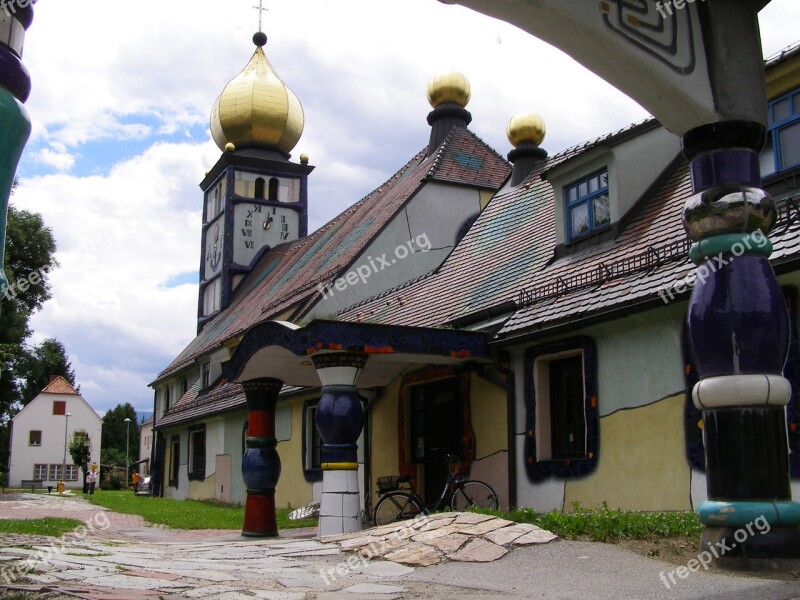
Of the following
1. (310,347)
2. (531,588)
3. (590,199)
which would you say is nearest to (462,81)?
(590,199)

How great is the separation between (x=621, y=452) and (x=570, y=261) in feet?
9.85

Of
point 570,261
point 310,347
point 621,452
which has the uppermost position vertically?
point 570,261

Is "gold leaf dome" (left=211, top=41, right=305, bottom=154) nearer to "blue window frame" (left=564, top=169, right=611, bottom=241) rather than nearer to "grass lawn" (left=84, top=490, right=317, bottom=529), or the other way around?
"grass lawn" (left=84, top=490, right=317, bottom=529)

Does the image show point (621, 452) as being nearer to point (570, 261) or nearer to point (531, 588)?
point (570, 261)

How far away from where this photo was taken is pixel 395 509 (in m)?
12.9

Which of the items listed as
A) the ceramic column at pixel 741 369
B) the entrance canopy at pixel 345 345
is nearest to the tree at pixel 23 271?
the entrance canopy at pixel 345 345

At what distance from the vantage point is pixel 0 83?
10.6ft

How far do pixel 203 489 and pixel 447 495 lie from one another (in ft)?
48.9

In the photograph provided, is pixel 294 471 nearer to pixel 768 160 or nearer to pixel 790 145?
pixel 768 160

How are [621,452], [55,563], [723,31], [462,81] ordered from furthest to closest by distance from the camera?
[462,81], [621,452], [55,563], [723,31]

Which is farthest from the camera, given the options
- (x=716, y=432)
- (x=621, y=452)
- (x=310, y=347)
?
(x=310, y=347)

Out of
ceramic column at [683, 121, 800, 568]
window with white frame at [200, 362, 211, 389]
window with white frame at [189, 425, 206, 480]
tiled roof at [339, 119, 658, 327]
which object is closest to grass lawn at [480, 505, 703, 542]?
ceramic column at [683, 121, 800, 568]

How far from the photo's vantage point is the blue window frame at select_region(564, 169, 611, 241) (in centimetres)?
1170

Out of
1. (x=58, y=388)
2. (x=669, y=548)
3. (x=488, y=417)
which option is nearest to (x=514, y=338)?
(x=488, y=417)
